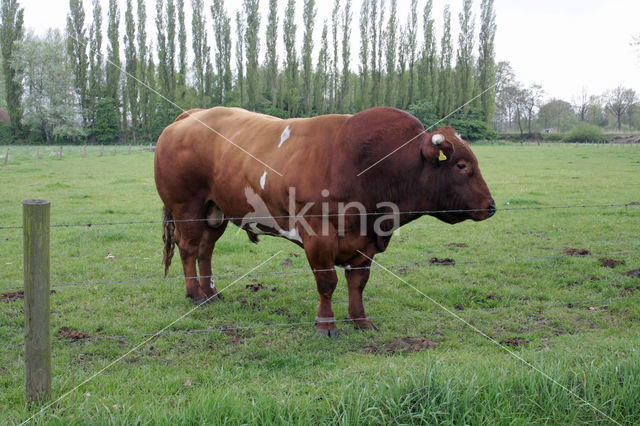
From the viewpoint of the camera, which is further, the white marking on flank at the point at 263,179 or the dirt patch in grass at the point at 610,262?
the dirt patch in grass at the point at 610,262

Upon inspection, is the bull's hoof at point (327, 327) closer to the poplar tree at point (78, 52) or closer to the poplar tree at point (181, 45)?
the poplar tree at point (181, 45)

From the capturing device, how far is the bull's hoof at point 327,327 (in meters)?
4.51

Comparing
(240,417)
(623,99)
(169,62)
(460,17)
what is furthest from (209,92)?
(623,99)

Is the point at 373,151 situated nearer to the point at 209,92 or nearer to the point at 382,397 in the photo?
the point at 382,397

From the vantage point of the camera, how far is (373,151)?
4.43 meters

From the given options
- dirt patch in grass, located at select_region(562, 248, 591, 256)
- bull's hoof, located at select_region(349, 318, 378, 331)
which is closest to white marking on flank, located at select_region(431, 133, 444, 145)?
bull's hoof, located at select_region(349, 318, 378, 331)

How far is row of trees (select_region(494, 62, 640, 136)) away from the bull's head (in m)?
59.4

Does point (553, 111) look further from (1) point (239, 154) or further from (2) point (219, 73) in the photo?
(1) point (239, 154)

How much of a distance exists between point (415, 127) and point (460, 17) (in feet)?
162

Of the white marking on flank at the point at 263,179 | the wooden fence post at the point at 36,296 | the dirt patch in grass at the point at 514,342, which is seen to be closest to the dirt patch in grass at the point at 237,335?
the white marking on flank at the point at 263,179

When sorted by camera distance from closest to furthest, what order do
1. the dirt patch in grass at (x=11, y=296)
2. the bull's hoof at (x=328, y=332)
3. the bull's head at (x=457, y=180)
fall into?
the bull's head at (x=457, y=180)
the bull's hoof at (x=328, y=332)
the dirt patch in grass at (x=11, y=296)

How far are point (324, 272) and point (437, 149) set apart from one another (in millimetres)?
1463

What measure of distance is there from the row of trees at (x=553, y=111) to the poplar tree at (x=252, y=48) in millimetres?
29684

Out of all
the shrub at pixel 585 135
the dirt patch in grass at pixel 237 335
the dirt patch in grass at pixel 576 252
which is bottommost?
the dirt patch in grass at pixel 237 335
